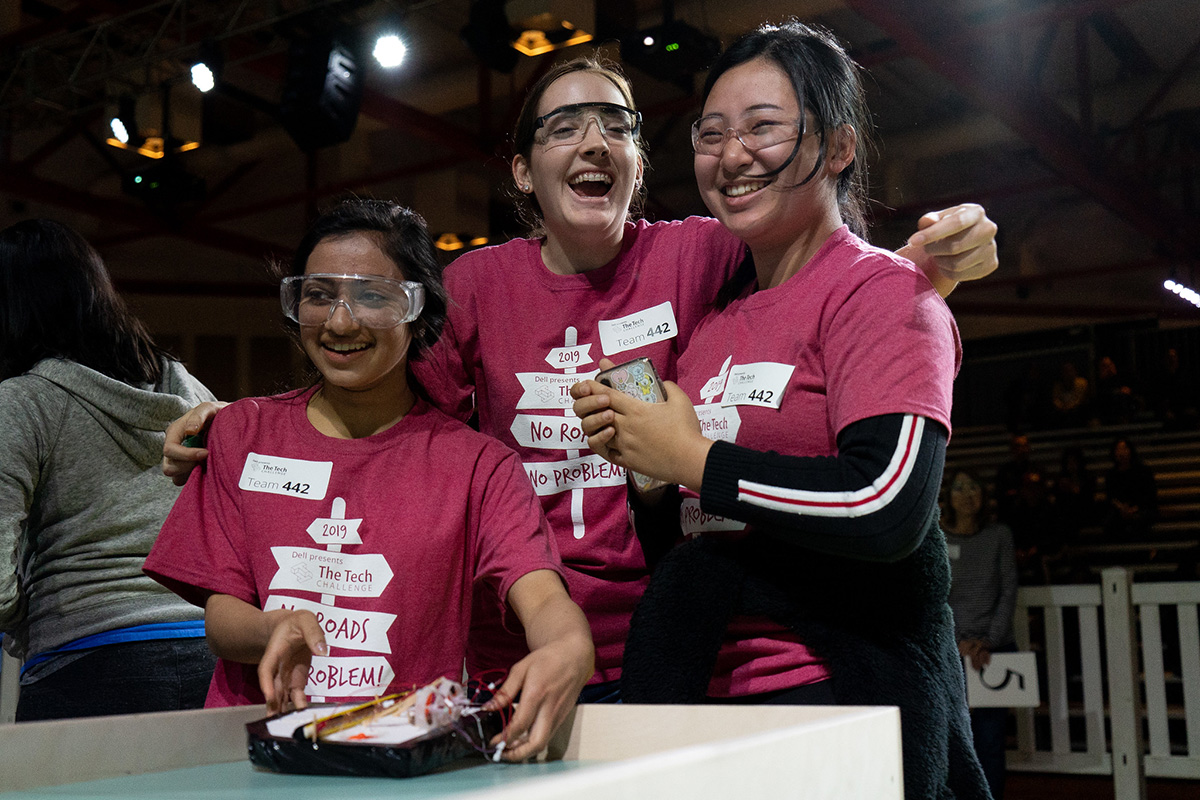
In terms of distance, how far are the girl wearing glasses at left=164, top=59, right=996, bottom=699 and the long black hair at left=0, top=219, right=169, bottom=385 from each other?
0.82 meters

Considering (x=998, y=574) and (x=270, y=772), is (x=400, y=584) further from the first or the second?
(x=998, y=574)

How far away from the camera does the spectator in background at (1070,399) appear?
1166 centimetres

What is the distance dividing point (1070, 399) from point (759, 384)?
11.6m

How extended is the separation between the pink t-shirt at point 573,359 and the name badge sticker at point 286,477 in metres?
0.27

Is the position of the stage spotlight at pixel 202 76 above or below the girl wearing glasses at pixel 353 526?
above

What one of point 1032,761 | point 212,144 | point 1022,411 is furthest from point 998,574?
point 212,144

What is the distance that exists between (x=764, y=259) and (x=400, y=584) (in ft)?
2.06

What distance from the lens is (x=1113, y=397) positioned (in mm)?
11523

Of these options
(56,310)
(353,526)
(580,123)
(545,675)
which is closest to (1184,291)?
(580,123)

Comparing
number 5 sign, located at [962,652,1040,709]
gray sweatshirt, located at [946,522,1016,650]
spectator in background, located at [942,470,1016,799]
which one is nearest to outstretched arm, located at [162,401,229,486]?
spectator in background, located at [942,470,1016,799]

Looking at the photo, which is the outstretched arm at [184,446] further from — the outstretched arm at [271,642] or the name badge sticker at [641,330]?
the name badge sticker at [641,330]

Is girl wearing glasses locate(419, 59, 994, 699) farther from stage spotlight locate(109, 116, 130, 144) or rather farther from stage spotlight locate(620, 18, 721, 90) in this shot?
stage spotlight locate(109, 116, 130, 144)

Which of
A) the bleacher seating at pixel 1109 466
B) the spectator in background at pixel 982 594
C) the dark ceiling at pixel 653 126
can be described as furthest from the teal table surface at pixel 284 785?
the bleacher seating at pixel 1109 466

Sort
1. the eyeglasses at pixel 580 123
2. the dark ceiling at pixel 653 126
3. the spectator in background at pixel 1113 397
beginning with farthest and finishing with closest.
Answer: the spectator in background at pixel 1113 397 → the dark ceiling at pixel 653 126 → the eyeglasses at pixel 580 123
